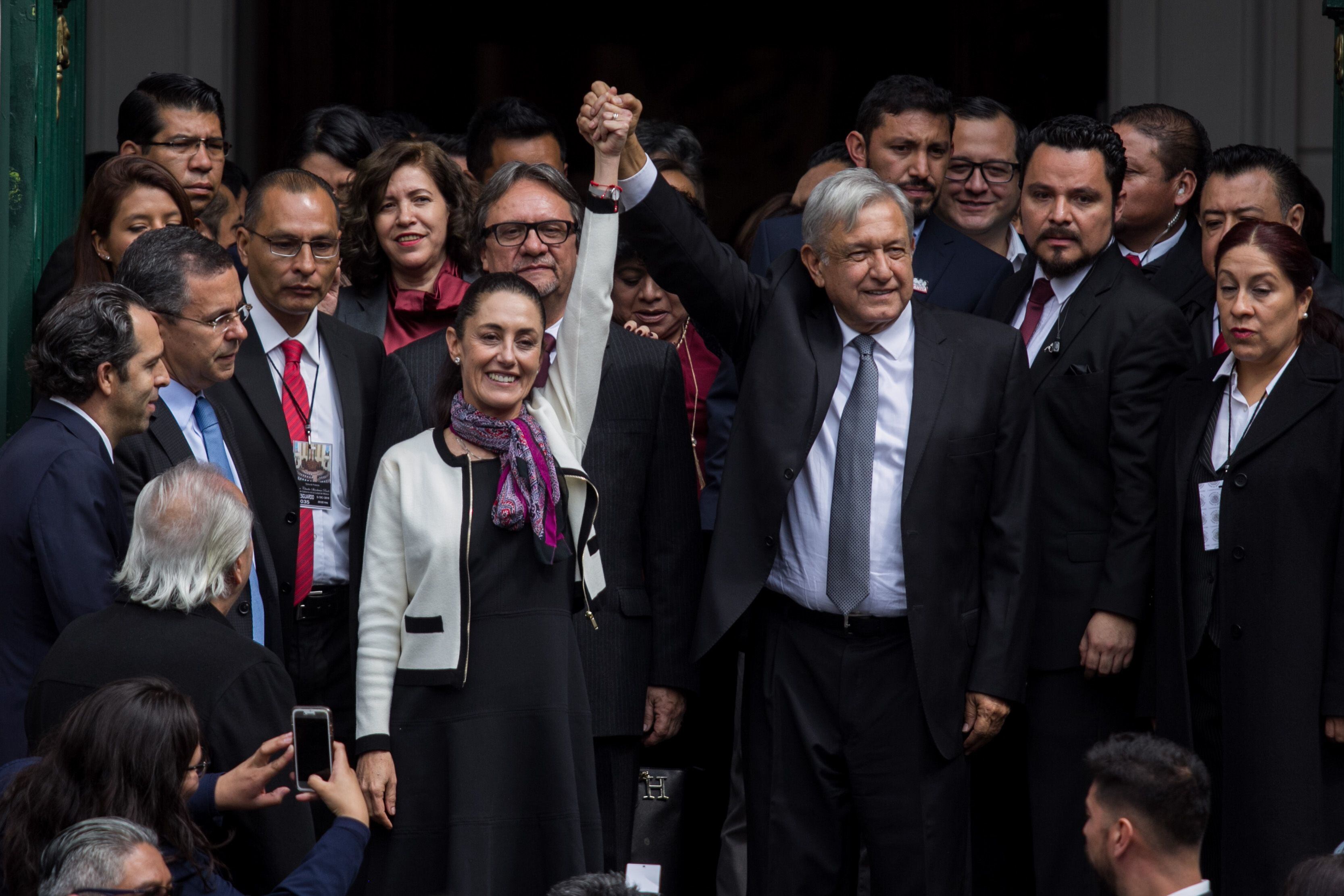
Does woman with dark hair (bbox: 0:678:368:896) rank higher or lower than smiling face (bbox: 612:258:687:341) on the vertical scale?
lower

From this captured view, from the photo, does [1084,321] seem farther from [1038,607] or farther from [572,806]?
[572,806]

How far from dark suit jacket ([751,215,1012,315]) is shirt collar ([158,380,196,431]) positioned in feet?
5.59

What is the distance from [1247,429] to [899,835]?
1.31m

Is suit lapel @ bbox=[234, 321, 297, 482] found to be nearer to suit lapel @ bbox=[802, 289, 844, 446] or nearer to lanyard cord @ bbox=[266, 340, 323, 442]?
lanyard cord @ bbox=[266, 340, 323, 442]

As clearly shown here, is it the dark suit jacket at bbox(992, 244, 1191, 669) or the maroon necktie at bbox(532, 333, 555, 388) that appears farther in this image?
the dark suit jacket at bbox(992, 244, 1191, 669)

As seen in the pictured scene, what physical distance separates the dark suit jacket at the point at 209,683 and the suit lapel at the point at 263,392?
106 cm

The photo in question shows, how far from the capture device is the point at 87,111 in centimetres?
755

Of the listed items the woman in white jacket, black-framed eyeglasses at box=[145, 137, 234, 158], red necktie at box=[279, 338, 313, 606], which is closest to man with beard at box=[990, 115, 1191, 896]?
the woman in white jacket

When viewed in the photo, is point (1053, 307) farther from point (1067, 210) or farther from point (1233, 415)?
point (1233, 415)

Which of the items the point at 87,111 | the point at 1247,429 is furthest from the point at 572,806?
the point at 87,111

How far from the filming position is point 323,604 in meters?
4.31

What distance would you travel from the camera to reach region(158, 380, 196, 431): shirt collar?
4090 mm

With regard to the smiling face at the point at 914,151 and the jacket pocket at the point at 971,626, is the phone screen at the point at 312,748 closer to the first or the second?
the jacket pocket at the point at 971,626

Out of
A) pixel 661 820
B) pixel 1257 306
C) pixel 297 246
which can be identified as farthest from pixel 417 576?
pixel 1257 306
